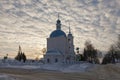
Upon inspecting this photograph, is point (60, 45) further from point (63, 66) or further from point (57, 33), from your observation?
point (63, 66)

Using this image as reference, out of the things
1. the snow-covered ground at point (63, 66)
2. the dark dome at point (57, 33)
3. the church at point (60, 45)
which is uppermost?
the dark dome at point (57, 33)

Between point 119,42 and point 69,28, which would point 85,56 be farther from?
point 119,42

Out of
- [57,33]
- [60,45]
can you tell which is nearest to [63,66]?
[57,33]

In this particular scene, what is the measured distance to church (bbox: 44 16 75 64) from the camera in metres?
84.6

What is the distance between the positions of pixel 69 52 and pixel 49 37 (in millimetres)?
8481

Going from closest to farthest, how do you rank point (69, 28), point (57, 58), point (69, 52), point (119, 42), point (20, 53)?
point (119, 42)
point (57, 58)
point (69, 52)
point (69, 28)
point (20, 53)

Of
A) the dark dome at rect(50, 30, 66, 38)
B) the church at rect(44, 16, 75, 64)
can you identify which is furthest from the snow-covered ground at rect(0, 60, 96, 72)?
the dark dome at rect(50, 30, 66, 38)

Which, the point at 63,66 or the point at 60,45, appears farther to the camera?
the point at 60,45

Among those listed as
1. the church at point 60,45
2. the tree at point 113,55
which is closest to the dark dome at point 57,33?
the church at point 60,45

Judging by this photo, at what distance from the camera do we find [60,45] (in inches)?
3538

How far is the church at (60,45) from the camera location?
84.6 m

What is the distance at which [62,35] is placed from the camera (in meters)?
87.9

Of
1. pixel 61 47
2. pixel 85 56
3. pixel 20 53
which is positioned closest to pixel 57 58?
pixel 61 47

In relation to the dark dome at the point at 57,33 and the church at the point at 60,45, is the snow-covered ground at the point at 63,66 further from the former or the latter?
the dark dome at the point at 57,33
